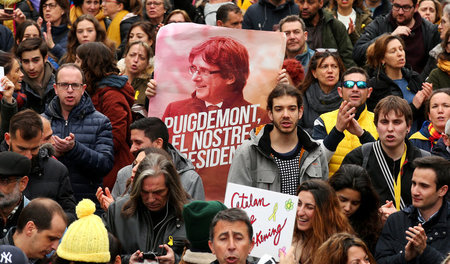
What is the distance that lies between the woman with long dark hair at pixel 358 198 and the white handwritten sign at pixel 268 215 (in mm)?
804

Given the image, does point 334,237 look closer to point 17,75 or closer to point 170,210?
point 170,210

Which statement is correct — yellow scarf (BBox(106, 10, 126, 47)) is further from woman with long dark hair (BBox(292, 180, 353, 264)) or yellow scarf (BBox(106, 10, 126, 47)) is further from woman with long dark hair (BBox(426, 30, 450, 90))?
woman with long dark hair (BBox(292, 180, 353, 264))

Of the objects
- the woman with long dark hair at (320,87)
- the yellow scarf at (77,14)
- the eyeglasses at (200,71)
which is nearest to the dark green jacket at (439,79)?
the woman with long dark hair at (320,87)

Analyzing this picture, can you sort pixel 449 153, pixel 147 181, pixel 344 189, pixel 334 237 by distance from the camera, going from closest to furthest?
1. pixel 334 237
2. pixel 147 181
3. pixel 344 189
4. pixel 449 153

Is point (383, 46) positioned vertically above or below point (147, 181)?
above

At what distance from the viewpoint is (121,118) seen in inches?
430

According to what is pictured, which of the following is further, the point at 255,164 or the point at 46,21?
the point at 46,21

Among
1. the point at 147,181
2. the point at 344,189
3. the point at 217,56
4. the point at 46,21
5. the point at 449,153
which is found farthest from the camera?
the point at 46,21

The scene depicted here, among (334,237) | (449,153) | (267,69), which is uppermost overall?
(267,69)

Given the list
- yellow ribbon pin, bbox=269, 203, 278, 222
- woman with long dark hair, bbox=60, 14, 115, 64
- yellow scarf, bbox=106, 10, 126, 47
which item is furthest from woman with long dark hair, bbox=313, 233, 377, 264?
yellow scarf, bbox=106, 10, 126, 47

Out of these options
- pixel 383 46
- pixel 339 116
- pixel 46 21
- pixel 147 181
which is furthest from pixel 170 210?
pixel 46 21

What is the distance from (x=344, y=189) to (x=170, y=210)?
4.93 ft

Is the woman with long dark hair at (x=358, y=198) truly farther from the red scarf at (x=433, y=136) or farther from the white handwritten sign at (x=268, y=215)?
the red scarf at (x=433, y=136)

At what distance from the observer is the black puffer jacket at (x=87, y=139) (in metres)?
10.1
